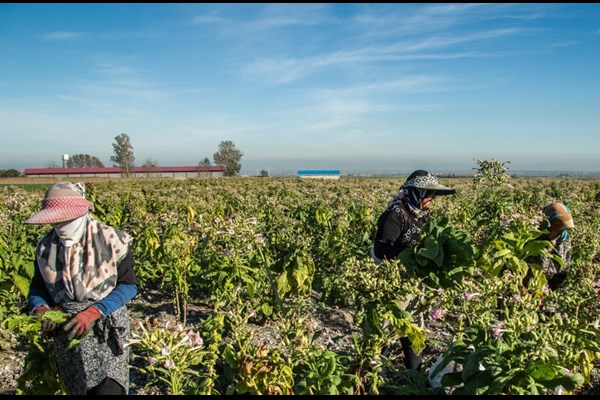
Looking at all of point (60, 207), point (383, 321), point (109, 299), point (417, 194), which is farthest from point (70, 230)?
point (417, 194)

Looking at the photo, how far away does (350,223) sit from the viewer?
9.48 m

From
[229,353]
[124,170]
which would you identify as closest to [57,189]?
[229,353]

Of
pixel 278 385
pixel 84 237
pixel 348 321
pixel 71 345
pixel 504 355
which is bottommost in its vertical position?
pixel 348 321

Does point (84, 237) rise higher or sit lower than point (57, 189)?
lower

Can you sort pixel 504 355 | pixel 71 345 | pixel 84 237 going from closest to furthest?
pixel 504 355, pixel 71 345, pixel 84 237

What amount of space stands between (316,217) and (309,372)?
6.99 m

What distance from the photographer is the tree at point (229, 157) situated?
311ft

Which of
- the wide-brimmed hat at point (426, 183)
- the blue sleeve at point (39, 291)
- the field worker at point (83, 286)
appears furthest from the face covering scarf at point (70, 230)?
the wide-brimmed hat at point (426, 183)

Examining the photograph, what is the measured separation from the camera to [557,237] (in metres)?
4.55

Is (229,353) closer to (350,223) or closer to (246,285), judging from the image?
(246,285)

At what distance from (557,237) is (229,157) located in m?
94.9

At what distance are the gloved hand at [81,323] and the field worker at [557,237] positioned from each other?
3842 mm

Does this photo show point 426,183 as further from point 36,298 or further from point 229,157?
point 229,157

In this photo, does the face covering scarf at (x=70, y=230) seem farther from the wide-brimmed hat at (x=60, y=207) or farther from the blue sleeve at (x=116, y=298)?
the blue sleeve at (x=116, y=298)
